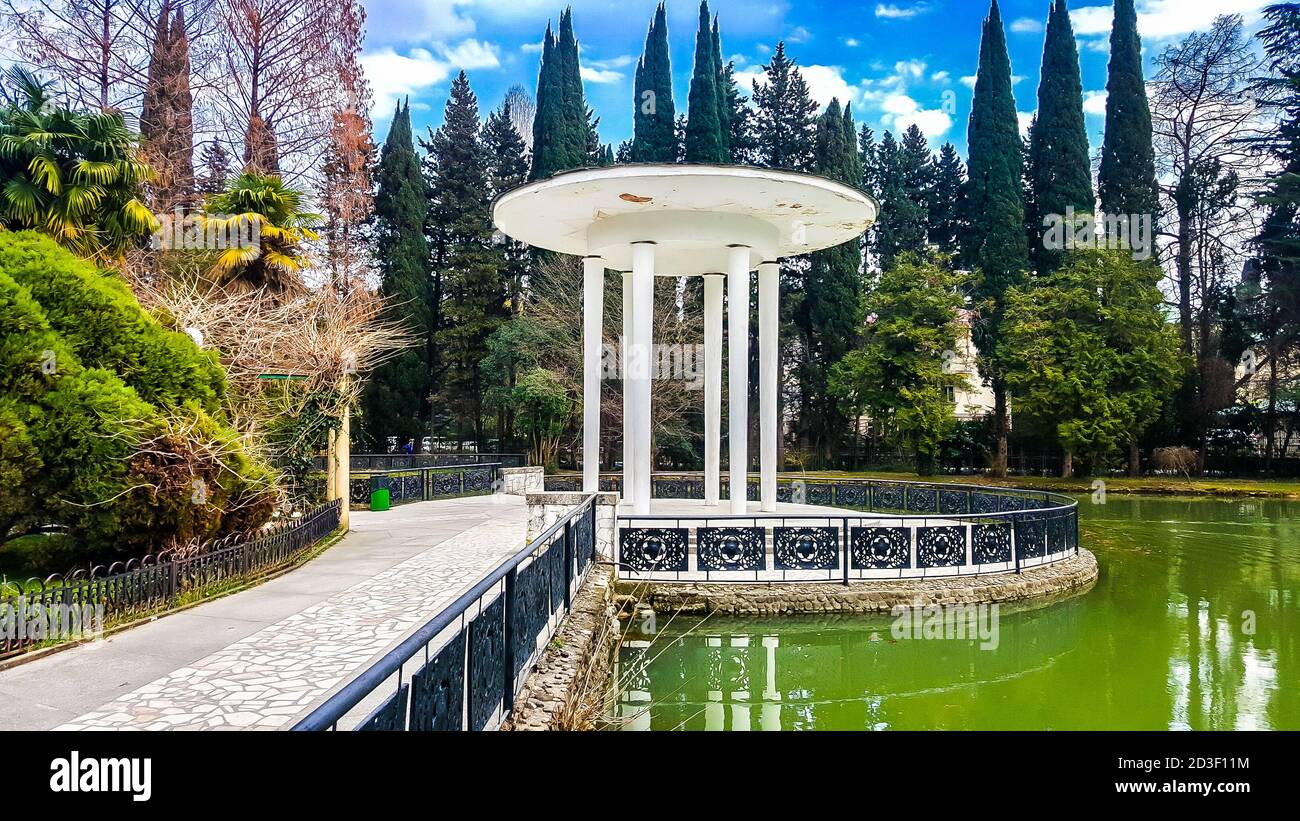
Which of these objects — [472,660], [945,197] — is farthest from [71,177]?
Result: [945,197]

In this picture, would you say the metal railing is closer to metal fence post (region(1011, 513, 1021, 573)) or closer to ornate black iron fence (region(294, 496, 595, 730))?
metal fence post (region(1011, 513, 1021, 573))

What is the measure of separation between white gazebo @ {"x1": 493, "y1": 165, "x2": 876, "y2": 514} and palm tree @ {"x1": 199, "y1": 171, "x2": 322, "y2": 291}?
518 cm

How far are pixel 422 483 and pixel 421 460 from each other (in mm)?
7858

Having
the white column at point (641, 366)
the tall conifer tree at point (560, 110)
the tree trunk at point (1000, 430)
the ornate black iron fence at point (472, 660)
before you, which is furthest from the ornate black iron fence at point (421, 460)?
the tree trunk at point (1000, 430)

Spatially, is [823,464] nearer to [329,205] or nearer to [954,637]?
[329,205]

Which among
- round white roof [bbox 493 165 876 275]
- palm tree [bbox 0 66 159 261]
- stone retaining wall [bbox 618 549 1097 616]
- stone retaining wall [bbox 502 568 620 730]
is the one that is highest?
palm tree [bbox 0 66 159 261]

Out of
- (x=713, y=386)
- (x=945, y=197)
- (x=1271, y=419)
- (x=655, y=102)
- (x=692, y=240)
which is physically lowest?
(x=1271, y=419)

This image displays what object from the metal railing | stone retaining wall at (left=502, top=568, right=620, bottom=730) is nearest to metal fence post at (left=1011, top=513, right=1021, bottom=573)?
the metal railing

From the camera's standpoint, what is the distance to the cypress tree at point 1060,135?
28.9 m

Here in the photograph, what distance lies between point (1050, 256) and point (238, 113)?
2850 centimetres

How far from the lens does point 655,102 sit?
106 ft

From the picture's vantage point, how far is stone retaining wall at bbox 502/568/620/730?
14.0ft

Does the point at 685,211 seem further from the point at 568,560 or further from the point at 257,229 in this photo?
the point at 257,229
